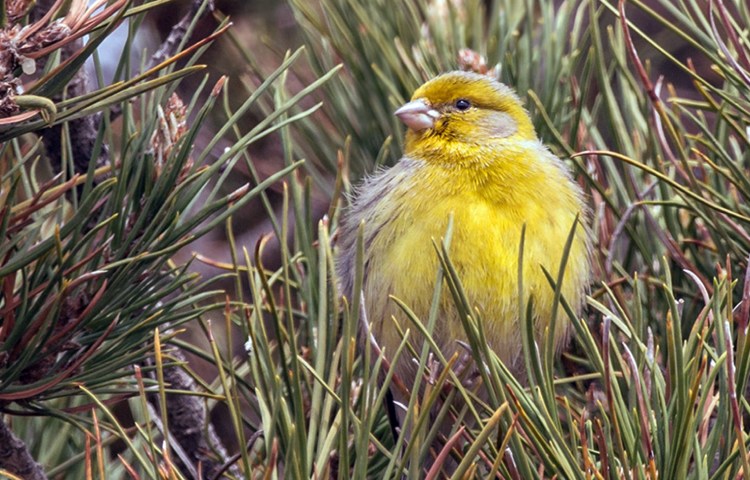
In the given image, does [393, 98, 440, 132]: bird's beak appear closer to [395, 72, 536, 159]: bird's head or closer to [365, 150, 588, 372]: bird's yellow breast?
[395, 72, 536, 159]: bird's head

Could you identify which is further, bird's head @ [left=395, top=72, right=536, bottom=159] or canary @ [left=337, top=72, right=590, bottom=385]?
bird's head @ [left=395, top=72, right=536, bottom=159]

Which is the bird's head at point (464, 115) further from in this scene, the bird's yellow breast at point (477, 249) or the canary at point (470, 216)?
the bird's yellow breast at point (477, 249)

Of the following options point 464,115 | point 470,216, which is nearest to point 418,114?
point 464,115

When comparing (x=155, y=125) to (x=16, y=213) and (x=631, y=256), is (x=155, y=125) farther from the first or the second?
(x=631, y=256)

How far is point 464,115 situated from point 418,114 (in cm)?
25

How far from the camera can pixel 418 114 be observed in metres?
2.58

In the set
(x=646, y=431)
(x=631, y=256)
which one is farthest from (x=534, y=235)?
(x=646, y=431)

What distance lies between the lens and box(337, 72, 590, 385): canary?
7.51 ft

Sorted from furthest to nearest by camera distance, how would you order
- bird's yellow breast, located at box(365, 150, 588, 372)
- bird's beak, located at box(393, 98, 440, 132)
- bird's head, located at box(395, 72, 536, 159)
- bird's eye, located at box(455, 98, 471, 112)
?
bird's eye, located at box(455, 98, 471, 112), bird's head, located at box(395, 72, 536, 159), bird's beak, located at box(393, 98, 440, 132), bird's yellow breast, located at box(365, 150, 588, 372)

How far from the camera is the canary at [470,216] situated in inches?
90.1

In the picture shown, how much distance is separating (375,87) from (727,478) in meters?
1.52

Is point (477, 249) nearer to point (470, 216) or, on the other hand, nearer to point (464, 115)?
point (470, 216)

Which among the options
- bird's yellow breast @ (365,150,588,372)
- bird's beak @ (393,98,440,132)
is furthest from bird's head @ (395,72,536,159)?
bird's yellow breast @ (365,150,588,372)

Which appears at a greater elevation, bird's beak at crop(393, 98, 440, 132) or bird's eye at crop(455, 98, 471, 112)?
bird's beak at crop(393, 98, 440, 132)
